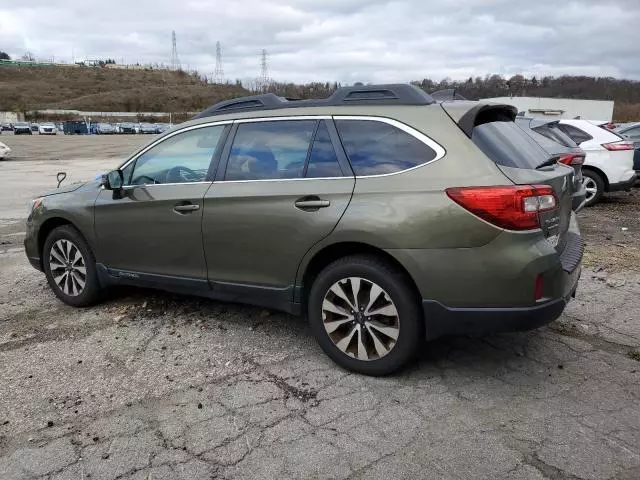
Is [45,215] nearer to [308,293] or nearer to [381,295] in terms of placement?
[308,293]

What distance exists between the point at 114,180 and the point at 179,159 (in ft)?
2.04

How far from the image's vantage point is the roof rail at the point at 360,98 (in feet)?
12.2

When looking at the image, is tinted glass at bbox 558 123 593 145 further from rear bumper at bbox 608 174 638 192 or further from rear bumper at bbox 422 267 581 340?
rear bumper at bbox 422 267 581 340

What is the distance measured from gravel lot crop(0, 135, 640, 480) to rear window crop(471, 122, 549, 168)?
138 cm

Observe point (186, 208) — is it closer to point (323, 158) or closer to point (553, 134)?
point (323, 158)

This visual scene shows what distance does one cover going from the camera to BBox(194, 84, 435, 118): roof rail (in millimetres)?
3727

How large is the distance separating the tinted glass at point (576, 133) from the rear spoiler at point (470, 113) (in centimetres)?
740

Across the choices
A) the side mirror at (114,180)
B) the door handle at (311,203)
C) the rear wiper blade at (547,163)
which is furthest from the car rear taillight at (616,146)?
the side mirror at (114,180)

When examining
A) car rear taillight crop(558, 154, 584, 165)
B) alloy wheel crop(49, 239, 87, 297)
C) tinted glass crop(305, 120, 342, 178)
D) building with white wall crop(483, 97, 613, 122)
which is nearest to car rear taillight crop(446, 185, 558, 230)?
tinted glass crop(305, 120, 342, 178)

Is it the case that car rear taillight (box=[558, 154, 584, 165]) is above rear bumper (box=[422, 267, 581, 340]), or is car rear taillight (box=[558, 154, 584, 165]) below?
above

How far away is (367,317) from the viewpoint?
3613 millimetres

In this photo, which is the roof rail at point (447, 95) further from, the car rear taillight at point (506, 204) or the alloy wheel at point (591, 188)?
the alloy wheel at point (591, 188)

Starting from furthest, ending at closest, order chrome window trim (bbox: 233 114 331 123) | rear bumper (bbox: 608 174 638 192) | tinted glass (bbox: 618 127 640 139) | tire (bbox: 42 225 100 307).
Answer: tinted glass (bbox: 618 127 640 139) < rear bumper (bbox: 608 174 638 192) < tire (bbox: 42 225 100 307) < chrome window trim (bbox: 233 114 331 123)

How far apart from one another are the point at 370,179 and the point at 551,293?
1.26 meters
